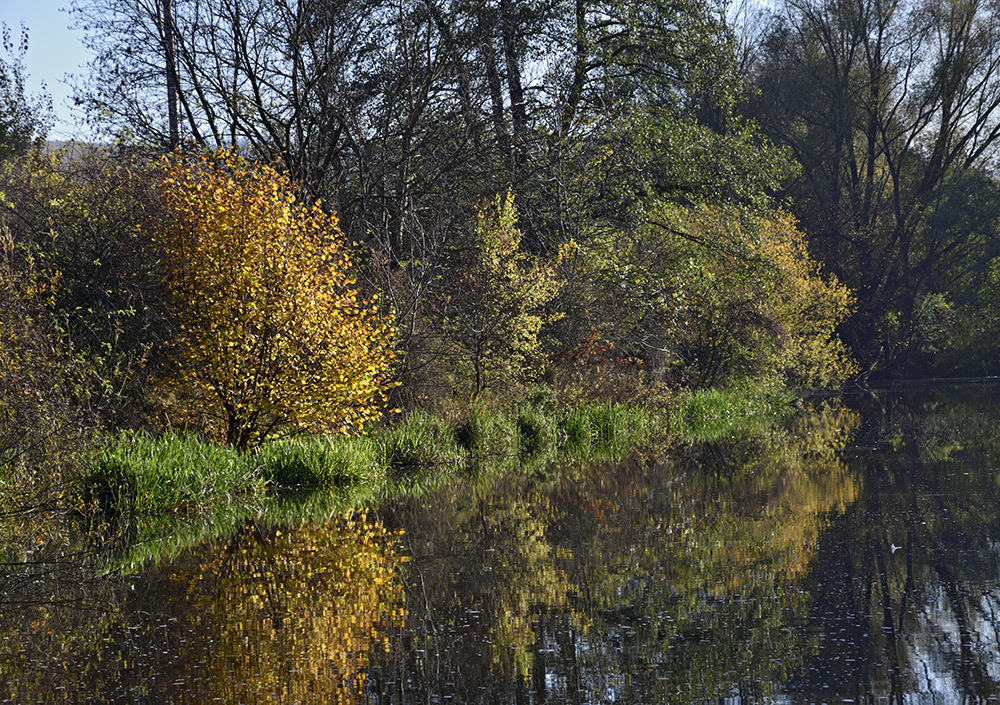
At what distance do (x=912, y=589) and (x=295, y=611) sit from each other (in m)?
4.56

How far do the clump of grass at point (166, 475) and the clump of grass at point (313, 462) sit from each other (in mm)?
810

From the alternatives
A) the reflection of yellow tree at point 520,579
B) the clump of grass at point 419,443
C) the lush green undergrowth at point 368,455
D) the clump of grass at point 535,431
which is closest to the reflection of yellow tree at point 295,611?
the reflection of yellow tree at point 520,579

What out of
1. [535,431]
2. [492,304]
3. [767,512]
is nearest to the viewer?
[767,512]

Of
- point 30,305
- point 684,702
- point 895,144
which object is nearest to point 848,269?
point 895,144

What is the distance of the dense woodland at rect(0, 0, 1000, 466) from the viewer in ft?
47.4

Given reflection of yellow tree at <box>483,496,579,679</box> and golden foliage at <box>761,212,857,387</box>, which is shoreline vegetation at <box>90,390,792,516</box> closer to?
reflection of yellow tree at <box>483,496,579,679</box>

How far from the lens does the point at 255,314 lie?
46.2 feet

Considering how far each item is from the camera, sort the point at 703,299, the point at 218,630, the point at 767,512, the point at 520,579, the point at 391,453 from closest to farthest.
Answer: the point at 218,630
the point at 520,579
the point at 767,512
the point at 391,453
the point at 703,299

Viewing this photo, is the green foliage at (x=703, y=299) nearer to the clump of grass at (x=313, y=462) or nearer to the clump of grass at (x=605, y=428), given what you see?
the clump of grass at (x=605, y=428)

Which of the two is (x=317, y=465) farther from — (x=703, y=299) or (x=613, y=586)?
(x=703, y=299)

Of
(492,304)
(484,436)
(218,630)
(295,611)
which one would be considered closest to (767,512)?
(295,611)

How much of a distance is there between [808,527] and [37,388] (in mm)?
7720

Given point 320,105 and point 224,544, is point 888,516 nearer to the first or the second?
point 224,544

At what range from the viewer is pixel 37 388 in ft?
32.9
